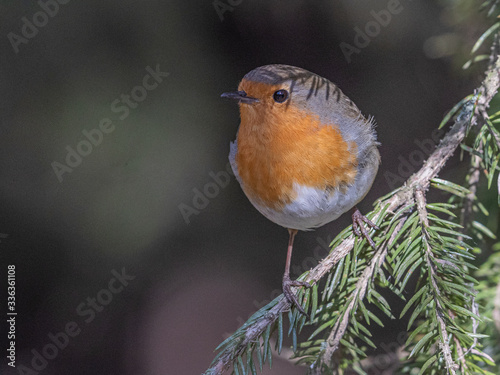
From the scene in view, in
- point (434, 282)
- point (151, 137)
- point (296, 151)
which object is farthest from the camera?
point (151, 137)

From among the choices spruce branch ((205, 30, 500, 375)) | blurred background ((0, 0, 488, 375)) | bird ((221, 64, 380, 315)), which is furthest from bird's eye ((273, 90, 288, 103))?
spruce branch ((205, 30, 500, 375))

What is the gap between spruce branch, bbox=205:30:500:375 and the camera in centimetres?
128

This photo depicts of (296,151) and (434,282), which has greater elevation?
(296,151)

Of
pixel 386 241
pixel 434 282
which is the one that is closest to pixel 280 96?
pixel 386 241

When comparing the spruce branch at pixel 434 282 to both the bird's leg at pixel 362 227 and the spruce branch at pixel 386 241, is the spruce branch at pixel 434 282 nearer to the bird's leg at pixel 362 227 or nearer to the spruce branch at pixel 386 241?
the spruce branch at pixel 386 241

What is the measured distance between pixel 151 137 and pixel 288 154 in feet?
1.77

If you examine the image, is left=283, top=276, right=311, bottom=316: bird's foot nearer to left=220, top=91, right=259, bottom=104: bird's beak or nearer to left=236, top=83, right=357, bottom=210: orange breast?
left=236, top=83, right=357, bottom=210: orange breast

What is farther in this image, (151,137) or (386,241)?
(151,137)

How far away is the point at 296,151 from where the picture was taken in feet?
5.46

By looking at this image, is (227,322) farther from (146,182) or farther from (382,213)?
(382,213)

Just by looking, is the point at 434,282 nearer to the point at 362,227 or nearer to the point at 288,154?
the point at 362,227

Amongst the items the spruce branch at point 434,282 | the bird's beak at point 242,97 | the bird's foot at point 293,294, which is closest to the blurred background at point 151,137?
the bird's beak at point 242,97

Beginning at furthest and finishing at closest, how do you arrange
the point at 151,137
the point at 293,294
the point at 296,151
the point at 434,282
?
the point at 151,137
the point at 296,151
the point at 293,294
the point at 434,282

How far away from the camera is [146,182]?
1917 mm
